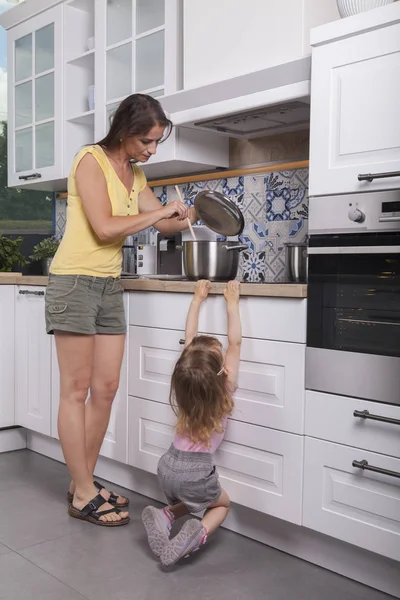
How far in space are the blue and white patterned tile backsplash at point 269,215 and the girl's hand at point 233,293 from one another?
68 cm

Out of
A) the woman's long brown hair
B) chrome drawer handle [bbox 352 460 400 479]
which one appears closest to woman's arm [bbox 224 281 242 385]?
chrome drawer handle [bbox 352 460 400 479]

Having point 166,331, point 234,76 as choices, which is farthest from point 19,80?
point 166,331

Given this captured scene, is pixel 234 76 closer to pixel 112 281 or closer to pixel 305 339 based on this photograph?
pixel 112 281

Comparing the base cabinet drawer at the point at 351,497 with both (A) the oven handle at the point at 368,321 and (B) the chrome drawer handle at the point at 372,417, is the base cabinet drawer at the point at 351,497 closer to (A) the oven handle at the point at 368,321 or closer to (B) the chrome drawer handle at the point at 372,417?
(B) the chrome drawer handle at the point at 372,417

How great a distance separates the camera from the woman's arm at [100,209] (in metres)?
2.23

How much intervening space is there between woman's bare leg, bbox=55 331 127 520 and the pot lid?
0.62 m

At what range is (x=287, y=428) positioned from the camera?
6.85 feet

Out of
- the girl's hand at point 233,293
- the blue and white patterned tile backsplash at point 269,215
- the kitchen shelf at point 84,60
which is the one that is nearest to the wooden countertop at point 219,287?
the girl's hand at point 233,293

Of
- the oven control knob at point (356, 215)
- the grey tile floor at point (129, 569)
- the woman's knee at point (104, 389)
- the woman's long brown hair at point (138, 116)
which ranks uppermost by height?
the woman's long brown hair at point (138, 116)

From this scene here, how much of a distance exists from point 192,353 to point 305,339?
0.34 metres

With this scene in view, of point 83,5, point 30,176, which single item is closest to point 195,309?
point 30,176

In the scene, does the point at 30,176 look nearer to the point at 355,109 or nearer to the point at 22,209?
the point at 22,209

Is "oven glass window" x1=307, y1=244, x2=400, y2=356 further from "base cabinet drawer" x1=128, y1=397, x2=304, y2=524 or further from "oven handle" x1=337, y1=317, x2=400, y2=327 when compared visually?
"base cabinet drawer" x1=128, y1=397, x2=304, y2=524

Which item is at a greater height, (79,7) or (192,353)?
(79,7)
